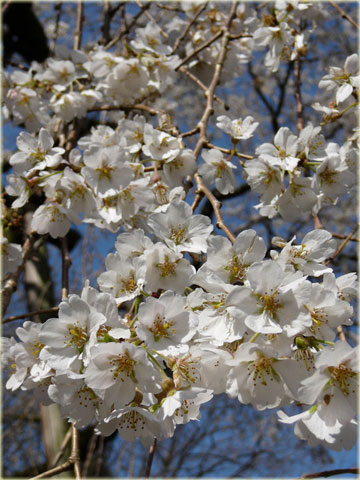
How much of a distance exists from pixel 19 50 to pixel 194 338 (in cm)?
417

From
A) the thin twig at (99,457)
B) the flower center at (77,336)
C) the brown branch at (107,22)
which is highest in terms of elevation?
the brown branch at (107,22)

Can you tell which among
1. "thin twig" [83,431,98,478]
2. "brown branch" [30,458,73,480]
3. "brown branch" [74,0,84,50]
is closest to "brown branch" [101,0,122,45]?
"brown branch" [74,0,84,50]

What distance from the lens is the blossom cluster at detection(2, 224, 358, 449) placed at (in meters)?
0.99

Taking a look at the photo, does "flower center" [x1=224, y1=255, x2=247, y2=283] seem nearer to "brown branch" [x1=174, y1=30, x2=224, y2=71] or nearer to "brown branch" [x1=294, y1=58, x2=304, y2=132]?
"brown branch" [x1=294, y1=58, x2=304, y2=132]

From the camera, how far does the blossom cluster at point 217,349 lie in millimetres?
992

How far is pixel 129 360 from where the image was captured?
107cm

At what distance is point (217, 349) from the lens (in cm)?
102

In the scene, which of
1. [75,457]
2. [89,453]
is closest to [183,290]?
[75,457]

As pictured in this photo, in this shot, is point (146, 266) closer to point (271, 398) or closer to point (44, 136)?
point (271, 398)

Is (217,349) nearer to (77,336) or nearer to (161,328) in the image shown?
(161,328)

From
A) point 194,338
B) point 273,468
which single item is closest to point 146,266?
point 194,338

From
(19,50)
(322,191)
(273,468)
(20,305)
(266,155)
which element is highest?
(266,155)

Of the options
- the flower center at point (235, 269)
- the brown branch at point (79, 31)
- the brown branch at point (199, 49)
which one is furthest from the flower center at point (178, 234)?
the brown branch at point (79, 31)

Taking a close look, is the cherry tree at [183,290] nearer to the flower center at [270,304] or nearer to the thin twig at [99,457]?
the flower center at [270,304]
